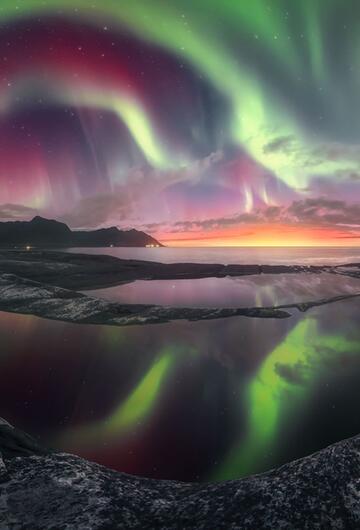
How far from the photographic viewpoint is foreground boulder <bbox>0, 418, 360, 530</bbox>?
6.02 m

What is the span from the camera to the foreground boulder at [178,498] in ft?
19.7

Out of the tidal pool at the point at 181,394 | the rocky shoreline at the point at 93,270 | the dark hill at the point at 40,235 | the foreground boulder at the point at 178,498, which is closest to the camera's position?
the foreground boulder at the point at 178,498

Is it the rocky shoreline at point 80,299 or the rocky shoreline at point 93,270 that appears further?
the rocky shoreline at point 93,270

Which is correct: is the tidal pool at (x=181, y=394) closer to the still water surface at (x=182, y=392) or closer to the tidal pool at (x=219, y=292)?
the still water surface at (x=182, y=392)

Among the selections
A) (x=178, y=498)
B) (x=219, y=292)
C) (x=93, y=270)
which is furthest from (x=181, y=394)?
(x=93, y=270)

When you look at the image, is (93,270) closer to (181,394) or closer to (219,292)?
(219,292)

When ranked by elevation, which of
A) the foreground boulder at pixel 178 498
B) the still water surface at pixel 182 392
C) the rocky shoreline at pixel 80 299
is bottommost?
the still water surface at pixel 182 392

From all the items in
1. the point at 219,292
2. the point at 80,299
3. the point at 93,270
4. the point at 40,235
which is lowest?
the point at 219,292

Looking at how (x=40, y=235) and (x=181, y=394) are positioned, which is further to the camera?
(x=40, y=235)

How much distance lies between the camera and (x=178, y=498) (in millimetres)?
7105

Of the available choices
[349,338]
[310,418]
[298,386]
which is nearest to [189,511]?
[310,418]

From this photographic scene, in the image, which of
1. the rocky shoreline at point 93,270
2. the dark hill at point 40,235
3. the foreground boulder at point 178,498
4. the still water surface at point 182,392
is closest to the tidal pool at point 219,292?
the rocky shoreline at point 93,270

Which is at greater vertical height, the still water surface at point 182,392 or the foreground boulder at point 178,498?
the foreground boulder at point 178,498

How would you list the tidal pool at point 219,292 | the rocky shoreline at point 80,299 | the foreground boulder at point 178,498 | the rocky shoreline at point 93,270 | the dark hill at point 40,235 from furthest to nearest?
1. the dark hill at point 40,235
2. the rocky shoreline at point 93,270
3. the tidal pool at point 219,292
4. the rocky shoreline at point 80,299
5. the foreground boulder at point 178,498
